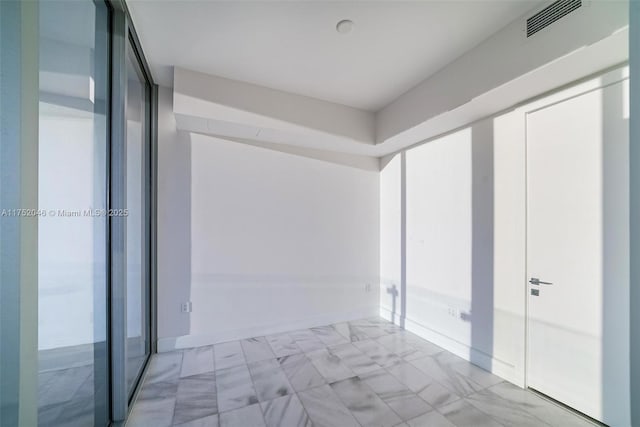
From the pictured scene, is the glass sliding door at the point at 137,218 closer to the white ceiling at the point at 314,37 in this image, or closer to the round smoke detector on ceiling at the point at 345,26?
the white ceiling at the point at 314,37

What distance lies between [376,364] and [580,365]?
161 centimetres

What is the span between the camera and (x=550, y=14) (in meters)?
1.75

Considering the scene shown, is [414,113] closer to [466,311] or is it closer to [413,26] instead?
[413,26]

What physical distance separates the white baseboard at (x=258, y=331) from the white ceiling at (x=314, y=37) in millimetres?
2857

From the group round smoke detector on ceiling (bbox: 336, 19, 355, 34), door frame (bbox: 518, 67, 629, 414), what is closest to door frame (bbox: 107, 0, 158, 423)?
round smoke detector on ceiling (bbox: 336, 19, 355, 34)

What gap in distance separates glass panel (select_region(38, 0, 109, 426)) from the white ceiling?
593 millimetres

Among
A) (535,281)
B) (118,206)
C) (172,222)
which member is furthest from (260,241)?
(535,281)

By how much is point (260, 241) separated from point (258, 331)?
1.13 meters

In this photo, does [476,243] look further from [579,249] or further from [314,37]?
[314,37]

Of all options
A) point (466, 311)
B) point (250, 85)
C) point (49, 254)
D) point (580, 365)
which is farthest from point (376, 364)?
point (250, 85)

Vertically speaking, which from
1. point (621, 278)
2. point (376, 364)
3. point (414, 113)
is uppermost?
point (414, 113)

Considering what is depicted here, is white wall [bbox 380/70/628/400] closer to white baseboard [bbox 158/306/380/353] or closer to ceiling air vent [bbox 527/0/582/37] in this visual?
ceiling air vent [bbox 527/0/582/37]

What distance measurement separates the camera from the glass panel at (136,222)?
6.78 feet

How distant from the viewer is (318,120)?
3.20 m
